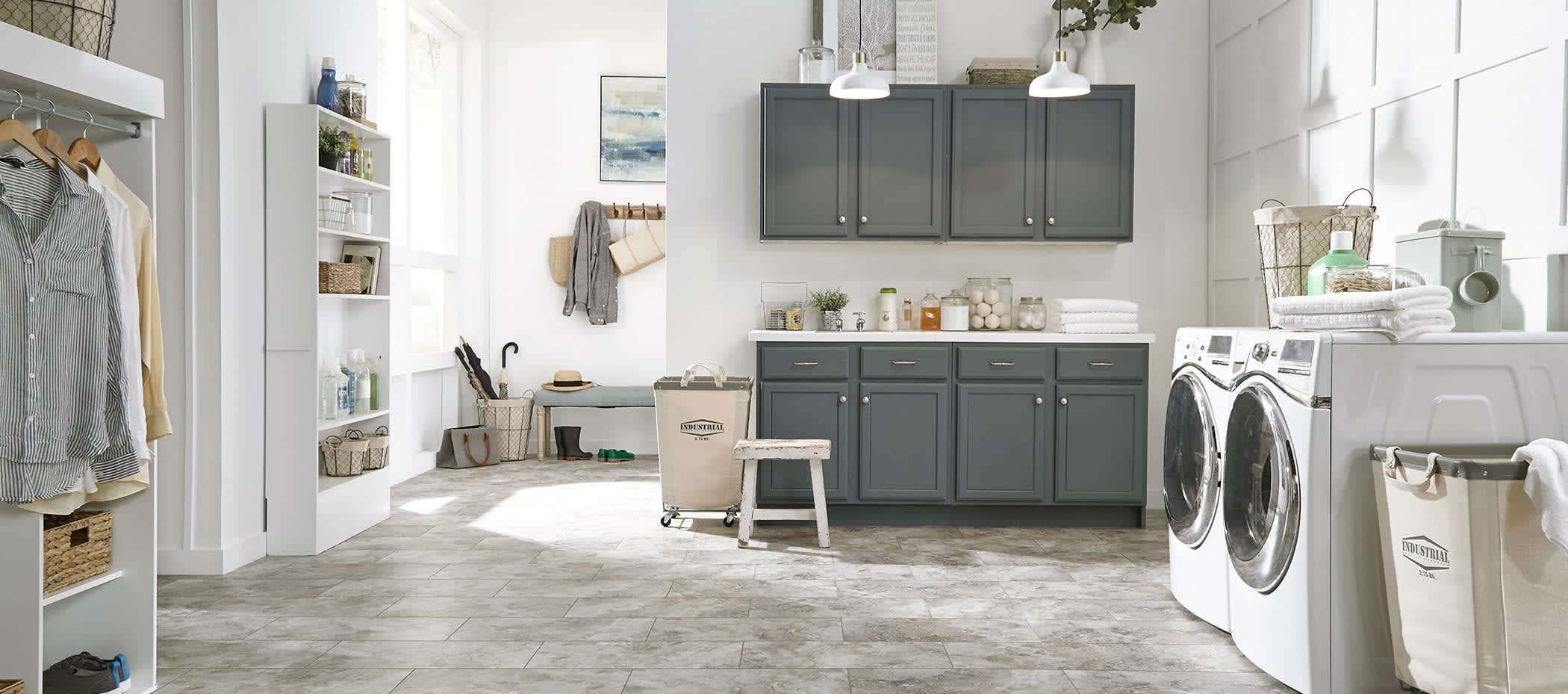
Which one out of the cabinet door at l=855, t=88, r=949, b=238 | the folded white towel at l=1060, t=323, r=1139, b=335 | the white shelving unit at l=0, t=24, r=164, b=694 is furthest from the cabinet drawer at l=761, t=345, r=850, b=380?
the white shelving unit at l=0, t=24, r=164, b=694

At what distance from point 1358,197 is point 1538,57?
0.98 metres

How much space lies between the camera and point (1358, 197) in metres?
4.01

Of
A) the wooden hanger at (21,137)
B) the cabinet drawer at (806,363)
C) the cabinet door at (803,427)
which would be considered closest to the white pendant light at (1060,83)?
the cabinet drawer at (806,363)

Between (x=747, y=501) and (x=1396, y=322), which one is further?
(x=747, y=501)

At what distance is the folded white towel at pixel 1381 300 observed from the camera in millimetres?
2467

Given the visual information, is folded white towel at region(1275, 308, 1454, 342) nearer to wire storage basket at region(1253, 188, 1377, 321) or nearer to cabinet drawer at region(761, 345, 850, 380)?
wire storage basket at region(1253, 188, 1377, 321)

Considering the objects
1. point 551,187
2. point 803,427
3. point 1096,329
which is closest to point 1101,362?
point 1096,329

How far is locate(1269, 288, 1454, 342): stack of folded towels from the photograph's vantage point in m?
2.48

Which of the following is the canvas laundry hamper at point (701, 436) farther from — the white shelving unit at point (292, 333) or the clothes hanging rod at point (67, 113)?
the clothes hanging rod at point (67, 113)

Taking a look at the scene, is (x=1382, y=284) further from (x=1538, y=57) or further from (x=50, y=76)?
(x=50, y=76)

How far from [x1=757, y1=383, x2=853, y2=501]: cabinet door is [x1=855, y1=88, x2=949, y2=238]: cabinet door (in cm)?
87

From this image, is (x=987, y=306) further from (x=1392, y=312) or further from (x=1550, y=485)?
(x=1550, y=485)

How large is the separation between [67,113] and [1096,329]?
162 inches

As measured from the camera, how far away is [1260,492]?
9.26ft
